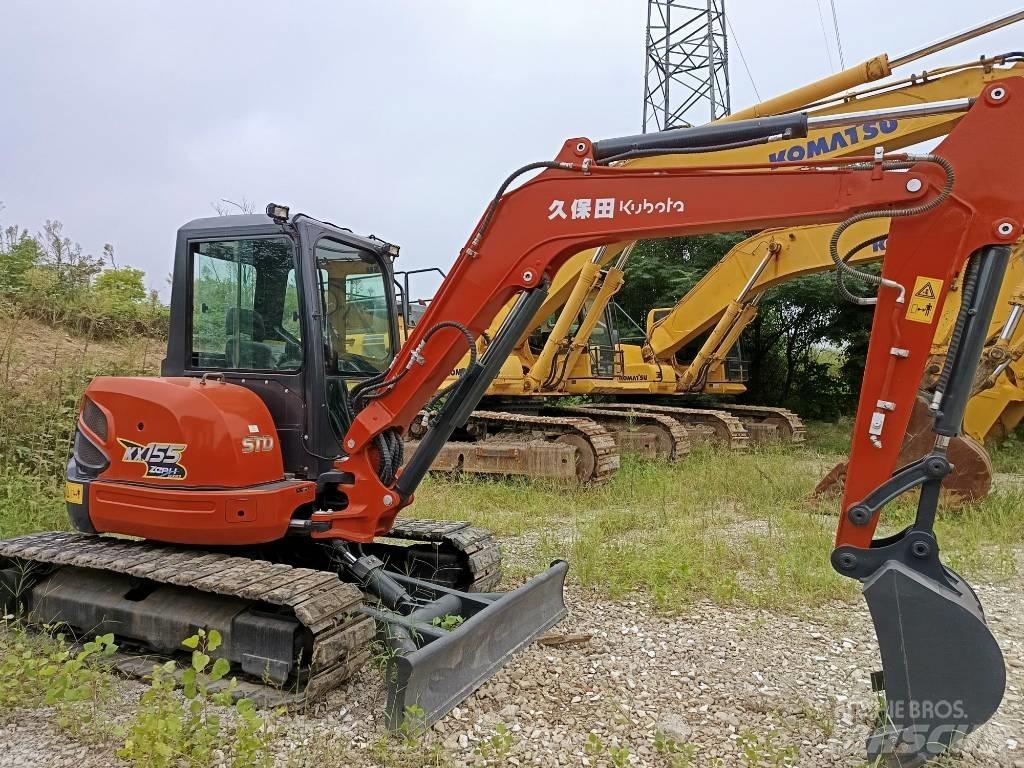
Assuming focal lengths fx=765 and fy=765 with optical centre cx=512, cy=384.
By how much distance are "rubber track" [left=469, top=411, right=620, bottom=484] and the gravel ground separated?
4.25 m

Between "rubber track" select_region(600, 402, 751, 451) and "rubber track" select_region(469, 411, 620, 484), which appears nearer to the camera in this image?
"rubber track" select_region(469, 411, 620, 484)

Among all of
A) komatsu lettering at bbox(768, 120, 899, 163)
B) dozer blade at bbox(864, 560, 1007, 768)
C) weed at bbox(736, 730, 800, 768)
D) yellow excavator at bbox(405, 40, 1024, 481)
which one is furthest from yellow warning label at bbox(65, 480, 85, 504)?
komatsu lettering at bbox(768, 120, 899, 163)

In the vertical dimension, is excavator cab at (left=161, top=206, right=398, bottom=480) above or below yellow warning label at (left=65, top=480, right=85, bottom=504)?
above

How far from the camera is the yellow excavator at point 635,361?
6668 mm

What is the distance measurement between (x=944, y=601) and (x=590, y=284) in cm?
720

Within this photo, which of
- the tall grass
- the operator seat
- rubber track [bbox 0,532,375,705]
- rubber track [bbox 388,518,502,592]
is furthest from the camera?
the tall grass

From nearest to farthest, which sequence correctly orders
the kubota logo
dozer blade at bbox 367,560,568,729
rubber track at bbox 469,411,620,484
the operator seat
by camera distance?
dozer blade at bbox 367,560,568,729 < the kubota logo < the operator seat < rubber track at bbox 469,411,620,484

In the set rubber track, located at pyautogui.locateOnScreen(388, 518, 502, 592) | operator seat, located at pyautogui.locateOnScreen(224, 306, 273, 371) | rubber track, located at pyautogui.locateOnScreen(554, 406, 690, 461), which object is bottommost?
rubber track, located at pyautogui.locateOnScreen(388, 518, 502, 592)

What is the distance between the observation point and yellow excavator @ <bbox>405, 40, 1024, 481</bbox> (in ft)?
21.9

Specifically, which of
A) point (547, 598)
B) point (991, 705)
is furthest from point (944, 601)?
point (547, 598)

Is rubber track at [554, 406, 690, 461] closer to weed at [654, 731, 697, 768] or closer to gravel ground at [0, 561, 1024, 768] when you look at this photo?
gravel ground at [0, 561, 1024, 768]

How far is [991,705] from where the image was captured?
271 cm

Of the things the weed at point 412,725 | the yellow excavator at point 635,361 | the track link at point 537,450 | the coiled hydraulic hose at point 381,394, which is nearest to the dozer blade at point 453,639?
the weed at point 412,725

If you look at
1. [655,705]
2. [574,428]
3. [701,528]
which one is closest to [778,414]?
[574,428]
